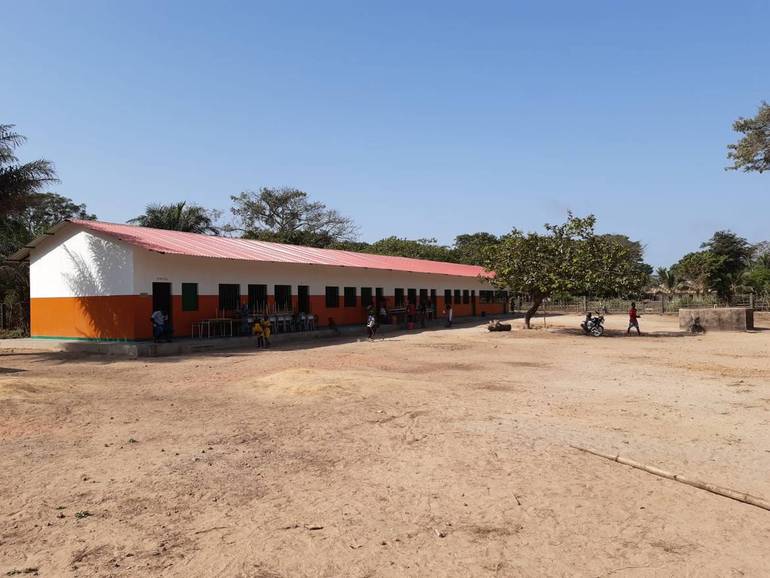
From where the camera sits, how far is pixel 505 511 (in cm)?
477

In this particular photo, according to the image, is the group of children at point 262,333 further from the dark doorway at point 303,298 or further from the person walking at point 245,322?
the dark doorway at point 303,298

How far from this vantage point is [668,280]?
53.8m

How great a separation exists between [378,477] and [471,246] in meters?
64.5

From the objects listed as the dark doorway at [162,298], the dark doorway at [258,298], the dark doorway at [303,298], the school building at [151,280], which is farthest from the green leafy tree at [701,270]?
the dark doorway at [162,298]

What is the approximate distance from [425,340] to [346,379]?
481 inches

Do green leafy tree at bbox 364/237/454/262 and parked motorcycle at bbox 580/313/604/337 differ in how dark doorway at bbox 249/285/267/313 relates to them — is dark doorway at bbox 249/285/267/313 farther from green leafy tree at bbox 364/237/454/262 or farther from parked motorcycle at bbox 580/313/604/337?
green leafy tree at bbox 364/237/454/262

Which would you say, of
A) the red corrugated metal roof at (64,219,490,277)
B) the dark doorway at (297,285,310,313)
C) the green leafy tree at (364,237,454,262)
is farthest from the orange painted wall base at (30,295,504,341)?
the green leafy tree at (364,237,454,262)

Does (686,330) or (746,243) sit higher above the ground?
(746,243)

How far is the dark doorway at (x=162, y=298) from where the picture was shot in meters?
20.1

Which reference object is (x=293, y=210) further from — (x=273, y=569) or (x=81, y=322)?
(x=273, y=569)

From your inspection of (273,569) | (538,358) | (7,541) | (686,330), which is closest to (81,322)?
(538,358)

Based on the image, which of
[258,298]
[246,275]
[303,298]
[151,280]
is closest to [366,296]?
[303,298]

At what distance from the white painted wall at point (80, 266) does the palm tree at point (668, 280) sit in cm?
4853

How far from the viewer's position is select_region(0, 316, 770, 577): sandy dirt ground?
3.95 metres
